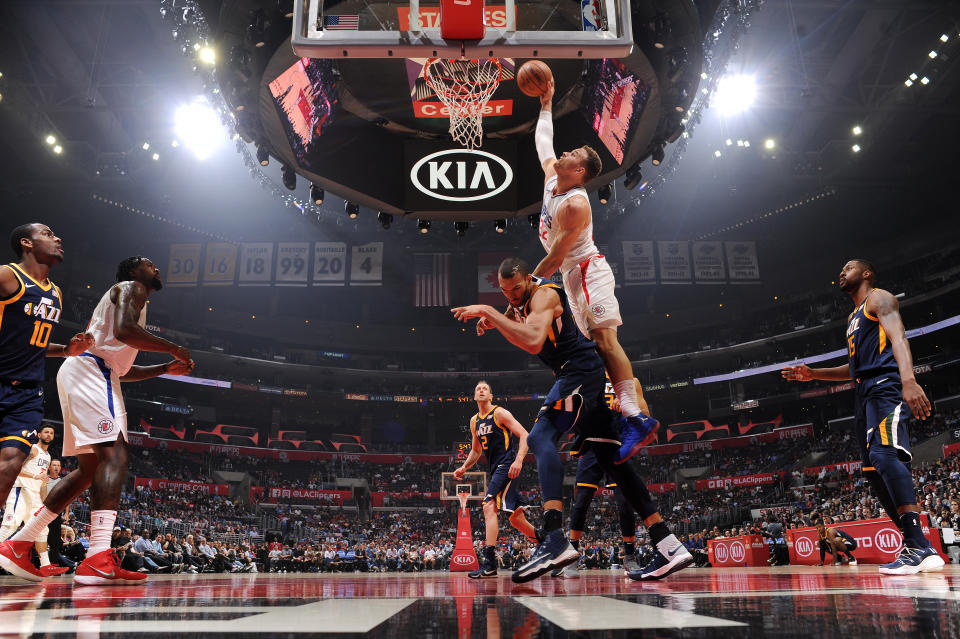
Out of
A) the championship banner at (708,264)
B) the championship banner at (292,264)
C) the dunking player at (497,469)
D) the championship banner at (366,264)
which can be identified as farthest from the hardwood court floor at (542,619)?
the championship banner at (708,264)

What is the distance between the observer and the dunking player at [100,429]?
3957 millimetres

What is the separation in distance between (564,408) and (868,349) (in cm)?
243

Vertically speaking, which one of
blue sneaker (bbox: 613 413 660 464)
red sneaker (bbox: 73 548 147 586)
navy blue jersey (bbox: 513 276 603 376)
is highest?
navy blue jersey (bbox: 513 276 603 376)

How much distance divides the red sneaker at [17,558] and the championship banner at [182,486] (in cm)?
2314

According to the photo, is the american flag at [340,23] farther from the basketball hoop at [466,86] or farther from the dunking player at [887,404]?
the dunking player at [887,404]

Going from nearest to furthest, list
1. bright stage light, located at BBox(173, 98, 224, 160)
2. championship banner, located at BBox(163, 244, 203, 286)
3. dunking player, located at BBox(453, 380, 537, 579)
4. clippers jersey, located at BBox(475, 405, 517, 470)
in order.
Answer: dunking player, located at BBox(453, 380, 537, 579), clippers jersey, located at BBox(475, 405, 517, 470), bright stage light, located at BBox(173, 98, 224, 160), championship banner, located at BBox(163, 244, 203, 286)

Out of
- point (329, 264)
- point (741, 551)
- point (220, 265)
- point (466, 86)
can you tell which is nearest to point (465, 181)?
point (466, 86)

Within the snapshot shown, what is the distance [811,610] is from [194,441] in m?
33.2

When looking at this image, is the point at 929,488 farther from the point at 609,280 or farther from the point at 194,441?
the point at 194,441

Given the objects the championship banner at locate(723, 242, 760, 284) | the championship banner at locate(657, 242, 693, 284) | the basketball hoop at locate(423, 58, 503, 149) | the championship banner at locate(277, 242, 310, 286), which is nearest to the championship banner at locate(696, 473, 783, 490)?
the championship banner at locate(723, 242, 760, 284)

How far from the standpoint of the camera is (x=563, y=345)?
3709mm

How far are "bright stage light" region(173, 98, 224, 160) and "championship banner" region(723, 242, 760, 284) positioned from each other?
1996 centimetres

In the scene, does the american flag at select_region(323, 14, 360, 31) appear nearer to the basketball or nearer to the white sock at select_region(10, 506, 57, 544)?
the basketball

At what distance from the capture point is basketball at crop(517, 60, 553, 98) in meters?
3.81
